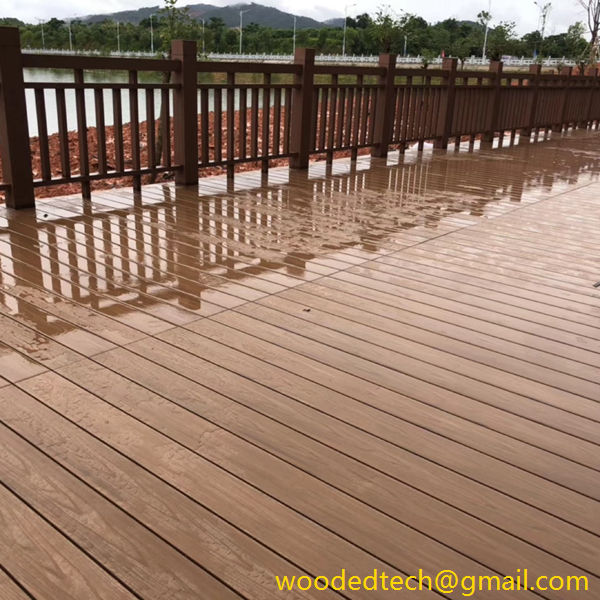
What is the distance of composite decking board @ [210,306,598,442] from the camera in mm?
1934

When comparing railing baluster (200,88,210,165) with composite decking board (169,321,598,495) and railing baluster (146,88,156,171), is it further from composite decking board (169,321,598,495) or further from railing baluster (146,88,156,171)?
composite decking board (169,321,598,495)

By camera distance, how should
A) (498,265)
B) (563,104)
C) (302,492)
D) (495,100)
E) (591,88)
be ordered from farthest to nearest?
(591,88)
(563,104)
(495,100)
(498,265)
(302,492)

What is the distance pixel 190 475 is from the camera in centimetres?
158

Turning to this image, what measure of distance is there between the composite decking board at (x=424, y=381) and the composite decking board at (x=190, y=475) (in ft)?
2.01

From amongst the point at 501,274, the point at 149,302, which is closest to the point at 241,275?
the point at 149,302

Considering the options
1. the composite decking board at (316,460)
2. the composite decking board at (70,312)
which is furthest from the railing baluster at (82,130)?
the composite decking board at (316,460)

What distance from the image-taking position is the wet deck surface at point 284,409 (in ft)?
4.45

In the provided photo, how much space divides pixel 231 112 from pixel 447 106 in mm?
3718

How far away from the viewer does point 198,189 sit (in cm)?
516

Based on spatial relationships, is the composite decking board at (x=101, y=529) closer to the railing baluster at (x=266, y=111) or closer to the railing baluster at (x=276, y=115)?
the railing baluster at (x=266, y=111)

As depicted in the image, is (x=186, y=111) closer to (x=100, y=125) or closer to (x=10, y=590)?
(x=100, y=125)

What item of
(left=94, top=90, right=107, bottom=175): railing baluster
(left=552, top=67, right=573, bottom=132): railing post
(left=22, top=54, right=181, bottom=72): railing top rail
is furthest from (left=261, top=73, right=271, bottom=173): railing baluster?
(left=552, top=67, right=573, bottom=132): railing post

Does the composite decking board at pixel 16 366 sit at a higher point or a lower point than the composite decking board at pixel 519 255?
→ higher

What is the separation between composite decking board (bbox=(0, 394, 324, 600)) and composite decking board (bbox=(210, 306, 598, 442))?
0.80 m
